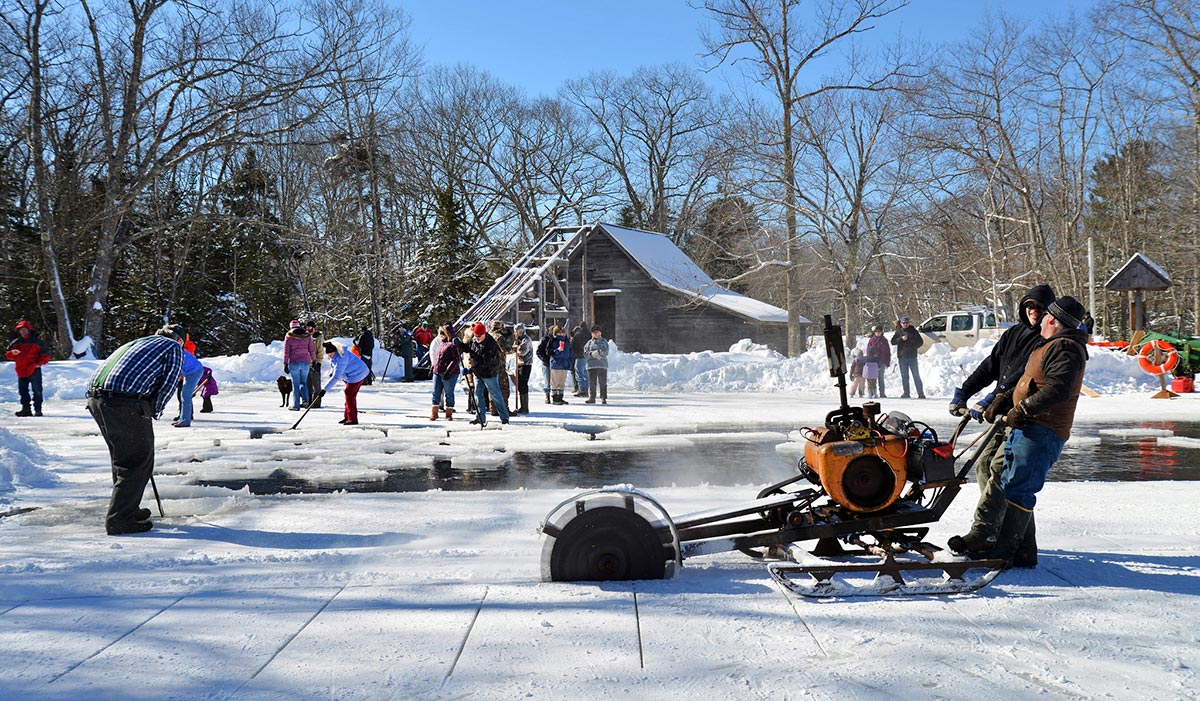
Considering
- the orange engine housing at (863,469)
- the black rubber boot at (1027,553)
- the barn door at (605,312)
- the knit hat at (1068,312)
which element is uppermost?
the barn door at (605,312)

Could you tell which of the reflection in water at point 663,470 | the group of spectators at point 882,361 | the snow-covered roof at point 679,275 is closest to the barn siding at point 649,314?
the snow-covered roof at point 679,275

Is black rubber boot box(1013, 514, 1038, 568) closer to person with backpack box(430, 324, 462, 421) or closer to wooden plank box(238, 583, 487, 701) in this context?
wooden plank box(238, 583, 487, 701)

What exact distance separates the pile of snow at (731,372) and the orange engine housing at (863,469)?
17098mm

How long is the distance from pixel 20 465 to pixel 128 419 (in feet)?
12.7

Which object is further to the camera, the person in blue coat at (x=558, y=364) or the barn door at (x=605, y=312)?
the barn door at (x=605, y=312)

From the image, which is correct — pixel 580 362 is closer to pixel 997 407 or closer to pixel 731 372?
pixel 731 372

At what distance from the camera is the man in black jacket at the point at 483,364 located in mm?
14609

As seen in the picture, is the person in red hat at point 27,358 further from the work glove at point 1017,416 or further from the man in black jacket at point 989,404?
the work glove at point 1017,416

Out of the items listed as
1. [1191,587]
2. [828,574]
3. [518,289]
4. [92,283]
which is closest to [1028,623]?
[828,574]

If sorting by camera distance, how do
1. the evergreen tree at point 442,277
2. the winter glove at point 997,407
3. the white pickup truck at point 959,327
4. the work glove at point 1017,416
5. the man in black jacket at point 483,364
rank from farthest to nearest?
the evergreen tree at point 442,277, the white pickup truck at point 959,327, the man in black jacket at point 483,364, the winter glove at point 997,407, the work glove at point 1017,416

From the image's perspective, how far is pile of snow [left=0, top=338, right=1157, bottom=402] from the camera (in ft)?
70.5

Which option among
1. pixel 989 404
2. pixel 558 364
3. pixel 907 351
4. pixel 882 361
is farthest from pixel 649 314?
pixel 989 404

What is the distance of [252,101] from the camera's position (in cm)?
2911

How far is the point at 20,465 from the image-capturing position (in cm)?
932
